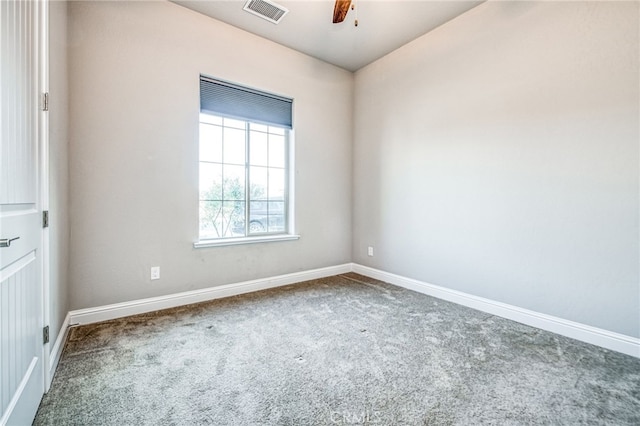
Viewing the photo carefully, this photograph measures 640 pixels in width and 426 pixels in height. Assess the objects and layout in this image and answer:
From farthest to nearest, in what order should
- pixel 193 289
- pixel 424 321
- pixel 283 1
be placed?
pixel 193 289, pixel 283 1, pixel 424 321

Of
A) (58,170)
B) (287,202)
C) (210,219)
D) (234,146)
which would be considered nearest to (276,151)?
(234,146)

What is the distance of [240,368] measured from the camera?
181cm

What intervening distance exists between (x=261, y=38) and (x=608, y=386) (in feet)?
13.8

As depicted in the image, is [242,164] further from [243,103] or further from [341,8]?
[341,8]

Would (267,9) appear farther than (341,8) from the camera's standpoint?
Yes

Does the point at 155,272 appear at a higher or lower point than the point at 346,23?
lower

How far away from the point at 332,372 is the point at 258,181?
2373mm

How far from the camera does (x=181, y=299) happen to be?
2.85 metres

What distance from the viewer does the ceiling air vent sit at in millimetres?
2761

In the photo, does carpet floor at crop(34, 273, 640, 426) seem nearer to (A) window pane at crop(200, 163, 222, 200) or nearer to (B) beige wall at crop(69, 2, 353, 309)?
(B) beige wall at crop(69, 2, 353, 309)

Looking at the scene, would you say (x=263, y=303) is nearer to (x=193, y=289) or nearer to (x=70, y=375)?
(x=193, y=289)

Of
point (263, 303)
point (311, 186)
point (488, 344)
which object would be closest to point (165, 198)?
point (263, 303)

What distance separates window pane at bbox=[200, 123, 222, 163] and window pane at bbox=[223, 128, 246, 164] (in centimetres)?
7

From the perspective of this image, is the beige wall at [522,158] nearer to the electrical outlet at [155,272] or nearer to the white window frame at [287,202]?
the white window frame at [287,202]
